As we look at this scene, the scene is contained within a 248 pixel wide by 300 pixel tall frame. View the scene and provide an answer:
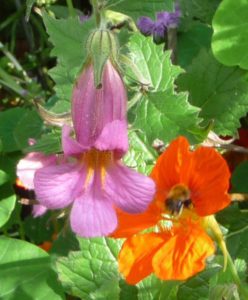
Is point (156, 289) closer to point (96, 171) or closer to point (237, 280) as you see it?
point (237, 280)

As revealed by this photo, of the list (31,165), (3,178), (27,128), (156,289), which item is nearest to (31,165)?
(31,165)

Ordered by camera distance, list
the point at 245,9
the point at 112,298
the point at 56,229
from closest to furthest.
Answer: the point at 112,298, the point at 245,9, the point at 56,229

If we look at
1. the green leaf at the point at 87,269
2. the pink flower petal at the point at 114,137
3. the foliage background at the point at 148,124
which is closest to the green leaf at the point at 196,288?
the foliage background at the point at 148,124

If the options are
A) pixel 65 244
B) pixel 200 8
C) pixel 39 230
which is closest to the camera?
pixel 65 244

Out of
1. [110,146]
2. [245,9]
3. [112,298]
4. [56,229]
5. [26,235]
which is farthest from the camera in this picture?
[26,235]

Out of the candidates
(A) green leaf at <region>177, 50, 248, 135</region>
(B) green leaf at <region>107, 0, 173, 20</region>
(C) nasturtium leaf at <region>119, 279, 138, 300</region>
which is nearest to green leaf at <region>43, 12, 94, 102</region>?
(B) green leaf at <region>107, 0, 173, 20</region>

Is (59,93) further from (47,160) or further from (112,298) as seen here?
(112,298)

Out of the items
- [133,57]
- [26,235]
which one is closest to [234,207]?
[133,57]
